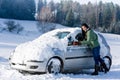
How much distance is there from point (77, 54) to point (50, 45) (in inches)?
41.6

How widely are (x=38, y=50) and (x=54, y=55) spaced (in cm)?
53

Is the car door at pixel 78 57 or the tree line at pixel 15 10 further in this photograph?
the tree line at pixel 15 10

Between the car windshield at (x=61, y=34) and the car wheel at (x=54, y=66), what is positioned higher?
the car windshield at (x=61, y=34)

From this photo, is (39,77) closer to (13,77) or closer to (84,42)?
(13,77)

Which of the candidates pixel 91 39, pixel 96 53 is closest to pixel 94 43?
pixel 91 39

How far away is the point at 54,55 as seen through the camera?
10.6 metres

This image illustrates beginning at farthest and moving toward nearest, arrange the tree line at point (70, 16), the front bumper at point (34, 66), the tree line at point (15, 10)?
the tree line at point (15, 10) → the tree line at point (70, 16) → the front bumper at point (34, 66)

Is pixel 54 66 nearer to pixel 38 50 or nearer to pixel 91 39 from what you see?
pixel 38 50

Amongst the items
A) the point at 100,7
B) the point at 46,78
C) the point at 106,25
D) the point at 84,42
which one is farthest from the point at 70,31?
the point at 100,7

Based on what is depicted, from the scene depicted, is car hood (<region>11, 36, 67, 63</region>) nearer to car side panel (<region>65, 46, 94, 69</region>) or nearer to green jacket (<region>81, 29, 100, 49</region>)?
car side panel (<region>65, 46, 94, 69</region>)

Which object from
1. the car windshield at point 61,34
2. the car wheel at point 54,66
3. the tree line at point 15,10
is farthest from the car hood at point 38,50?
the tree line at point 15,10

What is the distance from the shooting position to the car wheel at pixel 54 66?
1048 centimetres

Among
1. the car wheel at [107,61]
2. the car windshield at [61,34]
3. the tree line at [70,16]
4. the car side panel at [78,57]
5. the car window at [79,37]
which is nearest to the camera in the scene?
the car side panel at [78,57]

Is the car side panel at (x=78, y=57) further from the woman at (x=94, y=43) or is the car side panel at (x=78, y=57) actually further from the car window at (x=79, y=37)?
the car window at (x=79, y=37)
